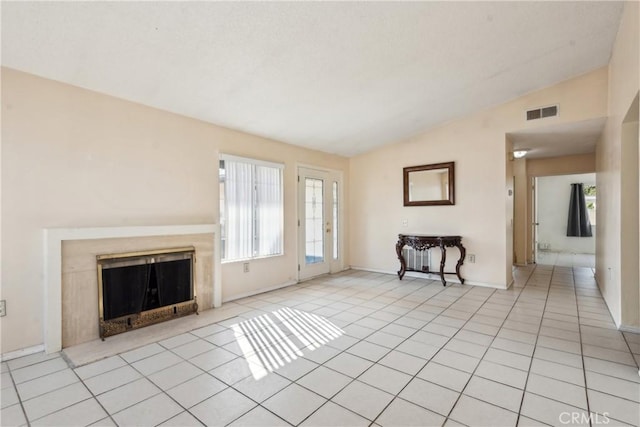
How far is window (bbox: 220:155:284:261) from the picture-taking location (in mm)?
4125

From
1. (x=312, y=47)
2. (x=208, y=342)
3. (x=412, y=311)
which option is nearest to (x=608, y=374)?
(x=412, y=311)

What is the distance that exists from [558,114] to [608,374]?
10.8 ft

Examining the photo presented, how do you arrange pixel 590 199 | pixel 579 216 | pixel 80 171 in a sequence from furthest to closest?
pixel 590 199
pixel 579 216
pixel 80 171

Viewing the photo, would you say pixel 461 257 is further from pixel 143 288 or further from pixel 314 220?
pixel 143 288

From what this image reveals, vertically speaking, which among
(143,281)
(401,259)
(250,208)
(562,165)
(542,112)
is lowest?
(401,259)

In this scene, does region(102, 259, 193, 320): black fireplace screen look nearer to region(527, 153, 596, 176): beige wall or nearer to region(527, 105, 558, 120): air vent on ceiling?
region(527, 105, 558, 120): air vent on ceiling

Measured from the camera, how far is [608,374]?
2.25 metres

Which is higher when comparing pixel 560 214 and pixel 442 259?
pixel 560 214

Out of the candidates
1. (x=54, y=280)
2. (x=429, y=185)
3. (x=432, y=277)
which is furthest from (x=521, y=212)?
(x=54, y=280)

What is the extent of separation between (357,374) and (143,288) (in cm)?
233

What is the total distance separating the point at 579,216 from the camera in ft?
29.2

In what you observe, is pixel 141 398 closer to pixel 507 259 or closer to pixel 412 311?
pixel 412 311

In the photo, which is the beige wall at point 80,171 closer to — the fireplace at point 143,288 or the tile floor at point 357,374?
the fireplace at point 143,288

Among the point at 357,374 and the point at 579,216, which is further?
the point at 579,216
